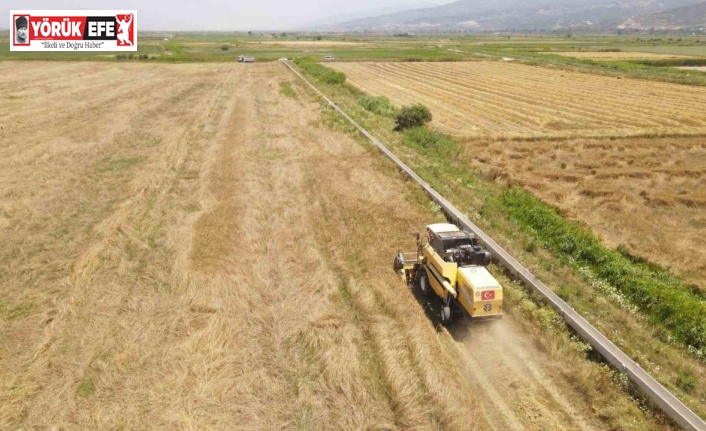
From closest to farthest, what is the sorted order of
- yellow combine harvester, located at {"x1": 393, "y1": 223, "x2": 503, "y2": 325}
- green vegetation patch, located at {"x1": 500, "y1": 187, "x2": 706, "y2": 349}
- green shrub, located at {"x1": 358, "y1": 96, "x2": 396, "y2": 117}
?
yellow combine harvester, located at {"x1": 393, "y1": 223, "x2": 503, "y2": 325}, green vegetation patch, located at {"x1": 500, "y1": 187, "x2": 706, "y2": 349}, green shrub, located at {"x1": 358, "y1": 96, "x2": 396, "y2": 117}

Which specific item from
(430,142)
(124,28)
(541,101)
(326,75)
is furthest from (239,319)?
(124,28)

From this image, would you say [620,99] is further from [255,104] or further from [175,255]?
[175,255]

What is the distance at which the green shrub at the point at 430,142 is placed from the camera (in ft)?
74.8

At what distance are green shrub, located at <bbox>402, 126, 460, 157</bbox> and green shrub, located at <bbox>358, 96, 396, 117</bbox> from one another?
24.9ft

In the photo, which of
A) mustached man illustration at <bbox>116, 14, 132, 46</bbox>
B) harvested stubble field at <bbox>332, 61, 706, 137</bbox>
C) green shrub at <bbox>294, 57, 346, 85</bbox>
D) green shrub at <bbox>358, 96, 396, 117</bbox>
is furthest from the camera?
mustached man illustration at <bbox>116, 14, 132, 46</bbox>

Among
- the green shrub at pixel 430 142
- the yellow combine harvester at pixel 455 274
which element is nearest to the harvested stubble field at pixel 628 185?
the green shrub at pixel 430 142

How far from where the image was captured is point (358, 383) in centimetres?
Result: 757

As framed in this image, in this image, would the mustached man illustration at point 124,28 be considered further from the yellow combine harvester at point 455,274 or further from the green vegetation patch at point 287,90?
the yellow combine harvester at point 455,274

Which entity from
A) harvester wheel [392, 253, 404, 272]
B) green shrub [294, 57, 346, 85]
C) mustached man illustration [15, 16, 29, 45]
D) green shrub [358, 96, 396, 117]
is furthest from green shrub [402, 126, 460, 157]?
mustached man illustration [15, 16, 29, 45]

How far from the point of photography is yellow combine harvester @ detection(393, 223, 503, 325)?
852 cm

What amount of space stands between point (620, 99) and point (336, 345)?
4301 centimetres

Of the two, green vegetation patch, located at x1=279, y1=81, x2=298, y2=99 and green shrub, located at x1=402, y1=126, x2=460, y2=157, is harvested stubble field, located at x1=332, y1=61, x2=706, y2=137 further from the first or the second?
green vegetation patch, located at x1=279, y1=81, x2=298, y2=99

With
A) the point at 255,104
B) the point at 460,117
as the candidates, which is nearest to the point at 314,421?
the point at 460,117

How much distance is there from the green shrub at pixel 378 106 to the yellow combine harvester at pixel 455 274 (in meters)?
24.1
